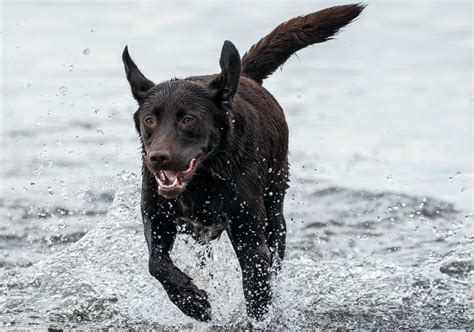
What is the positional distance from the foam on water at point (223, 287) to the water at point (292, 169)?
0.06 feet

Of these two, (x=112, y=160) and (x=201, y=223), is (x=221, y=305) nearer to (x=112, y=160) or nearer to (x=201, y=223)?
(x=201, y=223)

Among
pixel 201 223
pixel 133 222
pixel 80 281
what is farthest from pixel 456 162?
pixel 201 223

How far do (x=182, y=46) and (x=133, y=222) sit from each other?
8417mm

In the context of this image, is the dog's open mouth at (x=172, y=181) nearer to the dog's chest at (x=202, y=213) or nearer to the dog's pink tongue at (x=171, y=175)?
the dog's pink tongue at (x=171, y=175)

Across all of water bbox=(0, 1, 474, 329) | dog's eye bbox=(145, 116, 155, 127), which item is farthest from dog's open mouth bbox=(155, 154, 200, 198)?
water bbox=(0, 1, 474, 329)

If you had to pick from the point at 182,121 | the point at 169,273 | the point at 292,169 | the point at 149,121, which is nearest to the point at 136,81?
the point at 149,121

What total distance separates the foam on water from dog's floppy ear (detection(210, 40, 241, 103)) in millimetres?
1596

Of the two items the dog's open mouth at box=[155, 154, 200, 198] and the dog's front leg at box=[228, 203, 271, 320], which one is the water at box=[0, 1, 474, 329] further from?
the dog's open mouth at box=[155, 154, 200, 198]

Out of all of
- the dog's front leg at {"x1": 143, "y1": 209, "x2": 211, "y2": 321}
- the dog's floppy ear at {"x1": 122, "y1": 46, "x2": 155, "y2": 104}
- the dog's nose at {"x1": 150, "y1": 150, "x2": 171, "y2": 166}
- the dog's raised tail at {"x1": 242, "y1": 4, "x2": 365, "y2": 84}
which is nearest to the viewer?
the dog's nose at {"x1": 150, "y1": 150, "x2": 171, "y2": 166}

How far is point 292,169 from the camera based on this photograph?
1354 centimetres

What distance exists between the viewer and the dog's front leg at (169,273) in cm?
788

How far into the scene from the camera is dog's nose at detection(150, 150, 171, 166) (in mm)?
7105

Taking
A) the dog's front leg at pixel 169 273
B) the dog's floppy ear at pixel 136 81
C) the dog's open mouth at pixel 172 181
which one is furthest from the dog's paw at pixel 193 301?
the dog's floppy ear at pixel 136 81

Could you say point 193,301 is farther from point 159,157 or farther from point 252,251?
point 159,157
